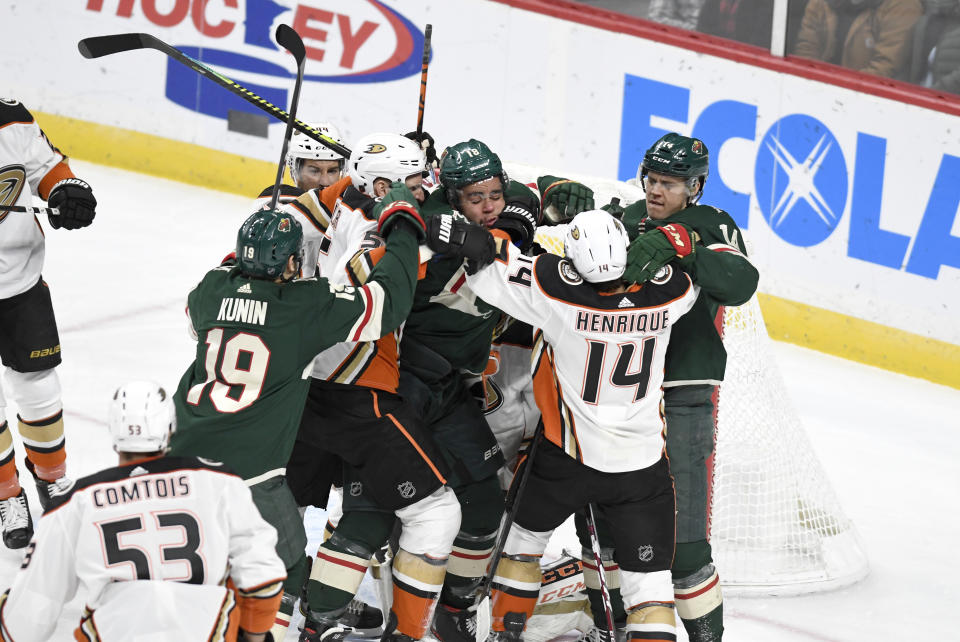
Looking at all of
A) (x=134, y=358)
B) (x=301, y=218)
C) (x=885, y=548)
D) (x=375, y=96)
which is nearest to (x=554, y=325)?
(x=301, y=218)

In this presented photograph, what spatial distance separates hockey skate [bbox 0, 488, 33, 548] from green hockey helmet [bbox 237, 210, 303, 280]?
1.73 metres

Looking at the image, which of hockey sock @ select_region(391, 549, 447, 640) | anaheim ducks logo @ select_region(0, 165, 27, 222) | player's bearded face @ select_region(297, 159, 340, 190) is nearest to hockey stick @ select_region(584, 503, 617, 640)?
hockey sock @ select_region(391, 549, 447, 640)

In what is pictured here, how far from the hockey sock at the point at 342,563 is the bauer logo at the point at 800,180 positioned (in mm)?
3757

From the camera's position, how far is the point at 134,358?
5.85 m

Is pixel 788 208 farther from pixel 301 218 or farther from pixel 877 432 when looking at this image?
pixel 301 218

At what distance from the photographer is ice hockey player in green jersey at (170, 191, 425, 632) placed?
299 centimetres

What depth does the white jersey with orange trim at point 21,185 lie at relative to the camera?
4.17 metres

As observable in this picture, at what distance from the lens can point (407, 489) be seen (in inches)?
134

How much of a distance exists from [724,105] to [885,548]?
8.98 ft

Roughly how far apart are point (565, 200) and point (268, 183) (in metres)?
4.53

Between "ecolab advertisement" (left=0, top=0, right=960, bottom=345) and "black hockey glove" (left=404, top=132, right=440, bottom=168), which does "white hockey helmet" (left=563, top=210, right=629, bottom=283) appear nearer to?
"black hockey glove" (left=404, top=132, right=440, bottom=168)

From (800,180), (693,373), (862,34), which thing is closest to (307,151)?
(693,373)

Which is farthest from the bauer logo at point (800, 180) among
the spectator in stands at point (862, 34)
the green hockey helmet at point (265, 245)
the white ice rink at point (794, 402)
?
the green hockey helmet at point (265, 245)

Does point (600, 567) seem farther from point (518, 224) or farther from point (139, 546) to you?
point (139, 546)
